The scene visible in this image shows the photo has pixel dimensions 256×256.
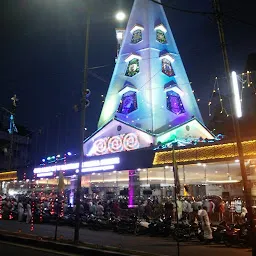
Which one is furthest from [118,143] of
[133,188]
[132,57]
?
[132,57]

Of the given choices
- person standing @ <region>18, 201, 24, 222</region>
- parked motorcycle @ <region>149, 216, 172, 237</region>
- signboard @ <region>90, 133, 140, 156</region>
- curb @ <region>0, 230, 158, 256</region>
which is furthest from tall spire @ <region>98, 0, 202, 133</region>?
curb @ <region>0, 230, 158, 256</region>

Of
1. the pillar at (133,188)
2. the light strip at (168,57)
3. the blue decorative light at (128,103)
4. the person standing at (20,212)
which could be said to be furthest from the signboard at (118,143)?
the light strip at (168,57)

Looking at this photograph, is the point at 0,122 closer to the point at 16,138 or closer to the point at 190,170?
the point at 16,138

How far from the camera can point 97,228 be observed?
62.8 ft

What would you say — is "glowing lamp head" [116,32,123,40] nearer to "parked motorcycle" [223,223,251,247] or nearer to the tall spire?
the tall spire

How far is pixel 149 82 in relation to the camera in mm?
30391

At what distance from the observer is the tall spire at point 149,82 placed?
29.2 metres

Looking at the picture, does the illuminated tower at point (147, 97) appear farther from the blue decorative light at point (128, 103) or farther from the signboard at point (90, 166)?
the signboard at point (90, 166)

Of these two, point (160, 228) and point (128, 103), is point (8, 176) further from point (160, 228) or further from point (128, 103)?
point (160, 228)

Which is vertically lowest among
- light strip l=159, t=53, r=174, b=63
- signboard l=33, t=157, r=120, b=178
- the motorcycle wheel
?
the motorcycle wheel

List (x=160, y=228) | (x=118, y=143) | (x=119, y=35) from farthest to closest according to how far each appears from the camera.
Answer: (x=119, y=35) < (x=118, y=143) < (x=160, y=228)

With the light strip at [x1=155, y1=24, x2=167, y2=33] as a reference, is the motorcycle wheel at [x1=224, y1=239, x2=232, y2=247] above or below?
below

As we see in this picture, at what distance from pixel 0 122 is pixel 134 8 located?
3940 cm

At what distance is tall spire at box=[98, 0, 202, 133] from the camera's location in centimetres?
2919
